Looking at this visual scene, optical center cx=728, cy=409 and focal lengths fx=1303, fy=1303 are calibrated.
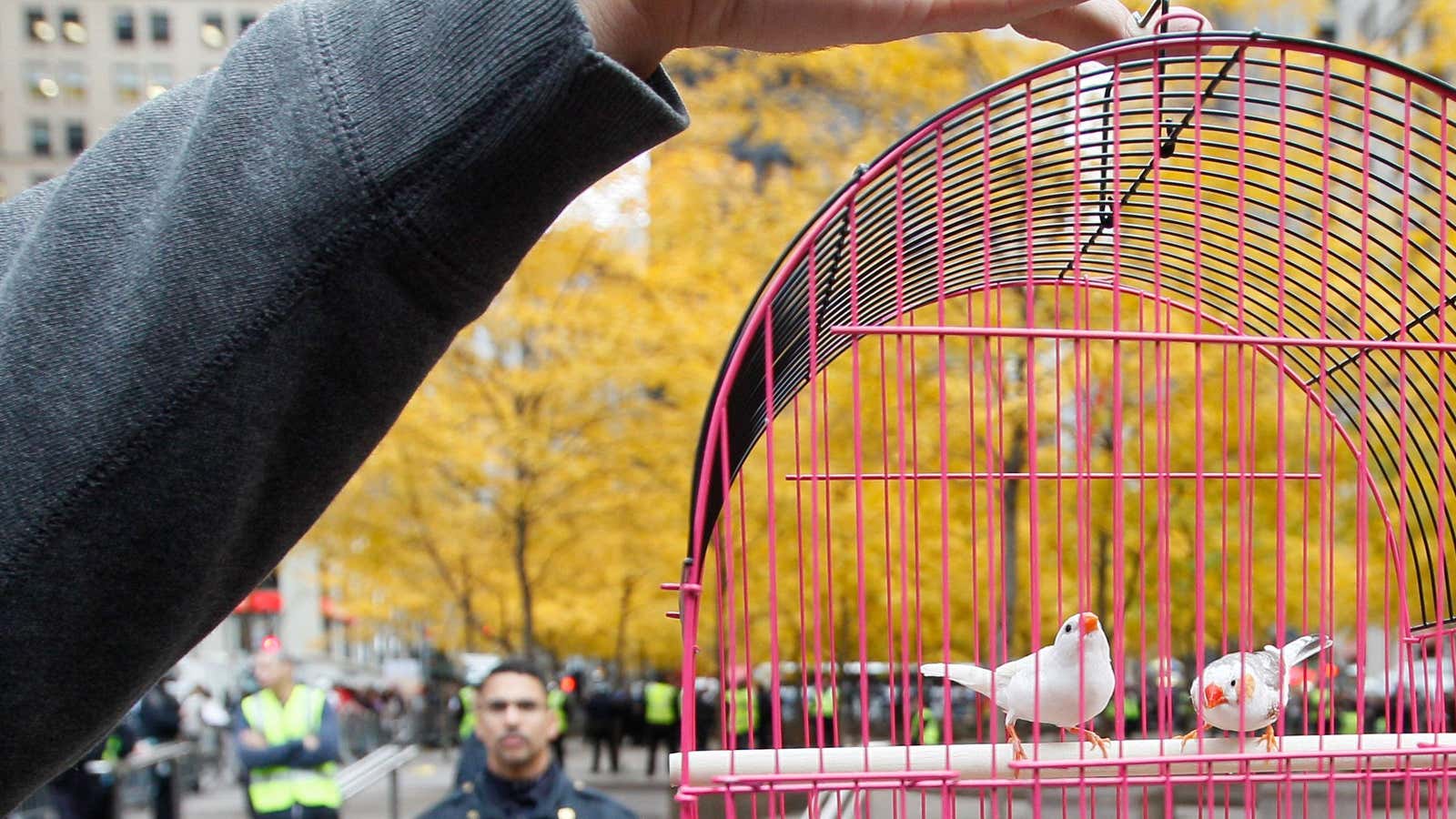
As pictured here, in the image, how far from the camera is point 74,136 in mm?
28234

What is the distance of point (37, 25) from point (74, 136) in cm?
330

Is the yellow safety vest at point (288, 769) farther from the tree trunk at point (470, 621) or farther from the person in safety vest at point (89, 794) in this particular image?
the tree trunk at point (470, 621)

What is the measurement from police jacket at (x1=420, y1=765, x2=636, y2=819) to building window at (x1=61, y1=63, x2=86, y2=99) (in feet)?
86.7

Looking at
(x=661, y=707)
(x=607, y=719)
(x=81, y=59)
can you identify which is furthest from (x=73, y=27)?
(x=661, y=707)

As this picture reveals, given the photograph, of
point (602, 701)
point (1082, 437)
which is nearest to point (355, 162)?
point (1082, 437)

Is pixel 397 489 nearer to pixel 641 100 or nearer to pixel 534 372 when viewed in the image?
pixel 534 372

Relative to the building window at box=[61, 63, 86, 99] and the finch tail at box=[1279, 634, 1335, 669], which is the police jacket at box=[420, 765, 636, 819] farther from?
the building window at box=[61, 63, 86, 99]

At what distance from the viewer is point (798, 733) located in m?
13.1

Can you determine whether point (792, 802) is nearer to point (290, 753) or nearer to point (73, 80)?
point (290, 753)

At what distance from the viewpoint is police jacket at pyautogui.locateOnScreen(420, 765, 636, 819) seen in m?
3.69

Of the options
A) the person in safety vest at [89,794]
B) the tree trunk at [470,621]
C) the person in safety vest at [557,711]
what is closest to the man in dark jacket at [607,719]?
the tree trunk at [470,621]

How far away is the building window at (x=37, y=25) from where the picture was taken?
82.2 feet

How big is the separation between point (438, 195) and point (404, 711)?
23.3 meters

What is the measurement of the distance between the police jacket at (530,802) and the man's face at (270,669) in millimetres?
3130
